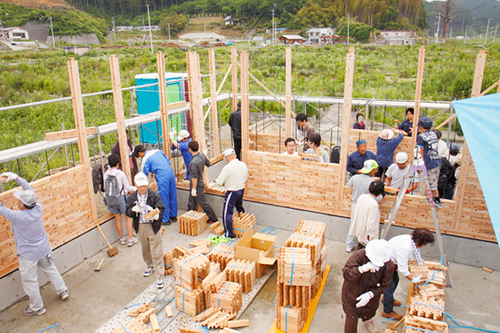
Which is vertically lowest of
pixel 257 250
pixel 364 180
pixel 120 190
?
pixel 257 250

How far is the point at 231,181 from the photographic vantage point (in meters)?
9.23

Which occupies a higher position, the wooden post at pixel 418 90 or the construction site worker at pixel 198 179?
the wooden post at pixel 418 90

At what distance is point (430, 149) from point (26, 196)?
783 centimetres

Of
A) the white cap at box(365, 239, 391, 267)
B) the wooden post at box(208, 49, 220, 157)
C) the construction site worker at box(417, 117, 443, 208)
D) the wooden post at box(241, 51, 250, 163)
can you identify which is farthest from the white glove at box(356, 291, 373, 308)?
the wooden post at box(208, 49, 220, 157)

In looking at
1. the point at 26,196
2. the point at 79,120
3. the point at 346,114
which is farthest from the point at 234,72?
the point at 26,196

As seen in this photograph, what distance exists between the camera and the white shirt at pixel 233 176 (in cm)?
916

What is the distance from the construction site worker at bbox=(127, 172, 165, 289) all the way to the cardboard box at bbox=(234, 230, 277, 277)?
1593mm

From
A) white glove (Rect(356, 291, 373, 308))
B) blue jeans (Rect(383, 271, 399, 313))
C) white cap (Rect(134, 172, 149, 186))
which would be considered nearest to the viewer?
white glove (Rect(356, 291, 373, 308))

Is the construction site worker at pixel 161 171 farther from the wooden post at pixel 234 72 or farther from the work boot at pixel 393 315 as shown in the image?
the work boot at pixel 393 315

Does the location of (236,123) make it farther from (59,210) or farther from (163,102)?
(59,210)

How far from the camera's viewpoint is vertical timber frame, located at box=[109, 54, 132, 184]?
899 centimetres

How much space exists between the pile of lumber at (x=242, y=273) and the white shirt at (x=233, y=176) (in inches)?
87.3

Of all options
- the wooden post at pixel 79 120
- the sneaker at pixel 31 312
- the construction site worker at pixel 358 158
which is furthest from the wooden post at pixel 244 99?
the sneaker at pixel 31 312

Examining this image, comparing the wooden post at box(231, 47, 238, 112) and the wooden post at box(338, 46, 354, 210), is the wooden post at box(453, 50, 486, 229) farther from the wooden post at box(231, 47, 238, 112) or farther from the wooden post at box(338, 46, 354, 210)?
the wooden post at box(231, 47, 238, 112)
